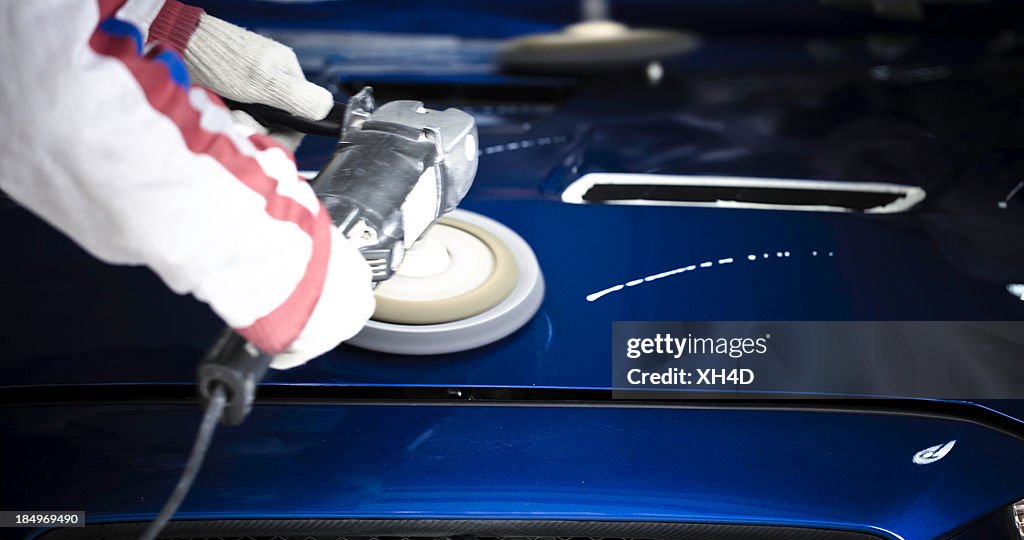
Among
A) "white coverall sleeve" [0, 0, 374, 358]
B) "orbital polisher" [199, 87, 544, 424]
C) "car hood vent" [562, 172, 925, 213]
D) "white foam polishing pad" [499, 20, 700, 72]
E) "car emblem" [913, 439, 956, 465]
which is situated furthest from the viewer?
"white foam polishing pad" [499, 20, 700, 72]

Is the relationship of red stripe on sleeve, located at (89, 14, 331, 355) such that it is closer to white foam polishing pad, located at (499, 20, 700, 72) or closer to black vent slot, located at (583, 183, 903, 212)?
black vent slot, located at (583, 183, 903, 212)

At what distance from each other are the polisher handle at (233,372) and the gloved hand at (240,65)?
12.6 inches

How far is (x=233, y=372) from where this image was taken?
621 mm

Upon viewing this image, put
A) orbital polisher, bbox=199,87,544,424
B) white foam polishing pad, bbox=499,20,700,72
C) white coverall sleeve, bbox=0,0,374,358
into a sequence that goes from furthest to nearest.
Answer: white foam polishing pad, bbox=499,20,700,72 → orbital polisher, bbox=199,87,544,424 → white coverall sleeve, bbox=0,0,374,358

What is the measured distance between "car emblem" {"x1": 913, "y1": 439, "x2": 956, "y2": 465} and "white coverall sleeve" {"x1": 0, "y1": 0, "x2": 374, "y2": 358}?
563 millimetres

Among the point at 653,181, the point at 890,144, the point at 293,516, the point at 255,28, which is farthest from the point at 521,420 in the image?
the point at 255,28

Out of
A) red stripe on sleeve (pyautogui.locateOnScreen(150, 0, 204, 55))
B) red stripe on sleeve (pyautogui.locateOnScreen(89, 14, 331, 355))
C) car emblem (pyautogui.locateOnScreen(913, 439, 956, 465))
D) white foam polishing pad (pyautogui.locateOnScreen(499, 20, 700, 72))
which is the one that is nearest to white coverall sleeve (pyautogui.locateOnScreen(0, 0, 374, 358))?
red stripe on sleeve (pyautogui.locateOnScreen(89, 14, 331, 355))

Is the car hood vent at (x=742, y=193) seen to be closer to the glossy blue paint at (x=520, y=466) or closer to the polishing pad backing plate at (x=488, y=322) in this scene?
the polishing pad backing plate at (x=488, y=322)

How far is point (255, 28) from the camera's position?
148 cm

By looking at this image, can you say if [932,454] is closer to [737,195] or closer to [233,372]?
Answer: [737,195]

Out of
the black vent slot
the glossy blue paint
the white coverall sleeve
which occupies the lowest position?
the glossy blue paint

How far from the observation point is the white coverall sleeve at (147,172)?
59 centimetres

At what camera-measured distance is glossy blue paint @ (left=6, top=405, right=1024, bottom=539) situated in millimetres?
835

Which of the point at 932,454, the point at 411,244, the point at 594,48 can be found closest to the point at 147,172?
the point at 411,244
